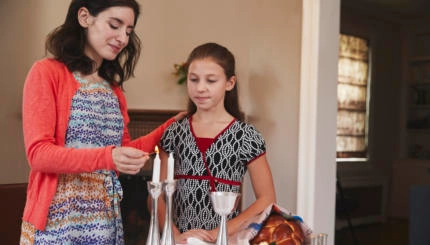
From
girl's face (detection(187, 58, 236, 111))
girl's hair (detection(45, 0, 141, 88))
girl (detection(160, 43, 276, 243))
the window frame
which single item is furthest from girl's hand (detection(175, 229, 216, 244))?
the window frame

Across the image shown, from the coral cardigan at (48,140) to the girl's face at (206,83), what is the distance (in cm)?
41

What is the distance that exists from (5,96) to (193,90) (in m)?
1.52

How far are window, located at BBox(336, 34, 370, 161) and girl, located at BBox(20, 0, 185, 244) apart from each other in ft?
15.2

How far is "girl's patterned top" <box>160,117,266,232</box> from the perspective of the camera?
1.64m

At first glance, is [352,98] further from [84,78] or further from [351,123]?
[84,78]

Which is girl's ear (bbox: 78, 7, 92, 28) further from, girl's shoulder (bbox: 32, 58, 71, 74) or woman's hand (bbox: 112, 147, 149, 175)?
woman's hand (bbox: 112, 147, 149, 175)

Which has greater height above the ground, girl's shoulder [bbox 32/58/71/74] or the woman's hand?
girl's shoulder [bbox 32/58/71/74]

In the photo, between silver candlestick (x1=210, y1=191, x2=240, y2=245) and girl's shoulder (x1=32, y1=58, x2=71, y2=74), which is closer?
silver candlestick (x1=210, y1=191, x2=240, y2=245)

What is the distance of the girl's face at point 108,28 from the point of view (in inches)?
54.9

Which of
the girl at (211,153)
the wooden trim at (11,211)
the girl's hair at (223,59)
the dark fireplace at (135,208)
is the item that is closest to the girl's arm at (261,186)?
the girl at (211,153)

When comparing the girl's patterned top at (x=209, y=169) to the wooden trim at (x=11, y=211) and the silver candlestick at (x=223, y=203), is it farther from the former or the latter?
the wooden trim at (x=11, y=211)

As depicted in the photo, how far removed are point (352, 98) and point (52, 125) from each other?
511 centimetres

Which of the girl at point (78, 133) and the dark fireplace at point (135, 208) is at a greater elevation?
the girl at point (78, 133)

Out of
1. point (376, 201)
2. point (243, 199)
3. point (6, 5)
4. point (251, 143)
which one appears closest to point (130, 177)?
point (243, 199)
